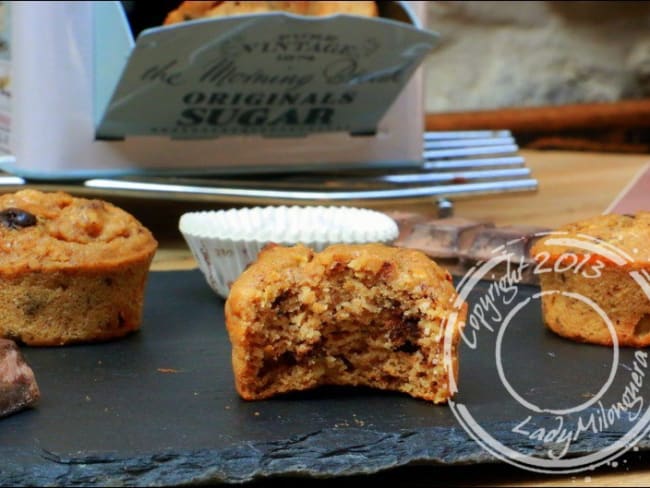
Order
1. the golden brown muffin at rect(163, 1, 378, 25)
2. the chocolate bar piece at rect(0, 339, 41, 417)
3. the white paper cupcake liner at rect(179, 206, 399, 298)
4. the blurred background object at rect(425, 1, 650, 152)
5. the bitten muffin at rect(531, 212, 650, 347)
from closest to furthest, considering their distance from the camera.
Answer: the chocolate bar piece at rect(0, 339, 41, 417) → the bitten muffin at rect(531, 212, 650, 347) → the white paper cupcake liner at rect(179, 206, 399, 298) → the golden brown muffin at rect(163, 1, 378, 25) → the blurred background object at rect(425, 1, 650, 152)

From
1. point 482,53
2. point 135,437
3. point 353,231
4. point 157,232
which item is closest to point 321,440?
point 135,437

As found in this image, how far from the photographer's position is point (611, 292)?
146cm

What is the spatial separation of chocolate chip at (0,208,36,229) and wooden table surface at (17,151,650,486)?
573 millimetres

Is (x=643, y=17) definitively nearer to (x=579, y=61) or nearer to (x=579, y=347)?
(x=579, y=61)

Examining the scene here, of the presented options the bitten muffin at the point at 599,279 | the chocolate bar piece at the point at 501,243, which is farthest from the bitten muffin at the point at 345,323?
the chocolate bar piece at the point at 501,243

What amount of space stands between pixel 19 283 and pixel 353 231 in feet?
1.66

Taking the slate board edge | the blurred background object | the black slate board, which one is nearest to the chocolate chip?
the black slate board

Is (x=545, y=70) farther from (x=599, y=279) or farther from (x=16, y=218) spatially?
(x=16, y=218)

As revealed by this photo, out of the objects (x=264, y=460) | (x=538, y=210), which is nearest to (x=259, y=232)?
(x=264, y=460)

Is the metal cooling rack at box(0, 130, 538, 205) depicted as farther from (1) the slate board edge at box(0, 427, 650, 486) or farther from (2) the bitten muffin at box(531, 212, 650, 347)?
(1) the slate board edge at box(0, 427, 650, 486)

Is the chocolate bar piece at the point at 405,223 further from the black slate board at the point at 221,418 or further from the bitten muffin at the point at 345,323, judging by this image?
the bitten muffin at the point at 345,323

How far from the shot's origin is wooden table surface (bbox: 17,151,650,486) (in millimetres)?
1088

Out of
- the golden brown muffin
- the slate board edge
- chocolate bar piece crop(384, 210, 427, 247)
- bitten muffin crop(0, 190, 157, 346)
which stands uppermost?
the golden brown muffin

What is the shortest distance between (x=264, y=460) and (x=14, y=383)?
0.29 metres
